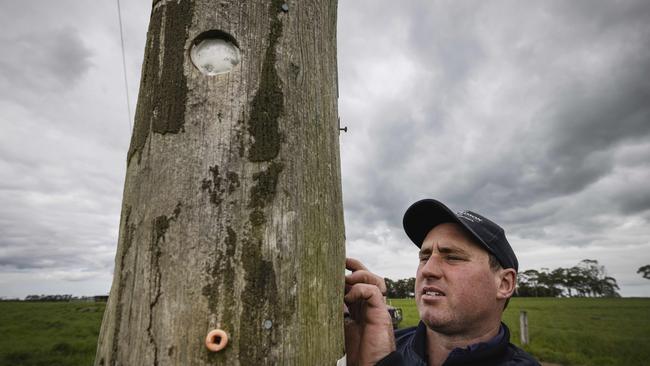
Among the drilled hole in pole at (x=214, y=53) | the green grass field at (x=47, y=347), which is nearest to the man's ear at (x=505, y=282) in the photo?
the drilled hole in pole at (x=214, y=53)

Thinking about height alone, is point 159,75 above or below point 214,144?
above

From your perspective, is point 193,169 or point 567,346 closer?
point 193,169

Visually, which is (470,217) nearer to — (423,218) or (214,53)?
(423,218)

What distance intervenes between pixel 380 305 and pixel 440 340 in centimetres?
140

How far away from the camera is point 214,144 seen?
0.90m

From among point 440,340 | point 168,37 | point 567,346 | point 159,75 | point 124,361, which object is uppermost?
point 168,37

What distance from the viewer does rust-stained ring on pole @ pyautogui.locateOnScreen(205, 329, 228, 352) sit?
0.77 m

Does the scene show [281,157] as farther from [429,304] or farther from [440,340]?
[440,340]

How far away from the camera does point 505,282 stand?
2.52 meters

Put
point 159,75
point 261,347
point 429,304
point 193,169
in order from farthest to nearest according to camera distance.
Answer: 1. point 429,304
2. point 159,75
3. point 193,169
4. point 261,347

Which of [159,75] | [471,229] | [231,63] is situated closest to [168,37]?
[159,75]

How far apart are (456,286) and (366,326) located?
4.23ft

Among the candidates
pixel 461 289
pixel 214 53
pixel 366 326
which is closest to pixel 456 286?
pixel 461 289

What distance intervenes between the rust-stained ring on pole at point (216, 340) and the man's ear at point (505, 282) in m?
2.19
